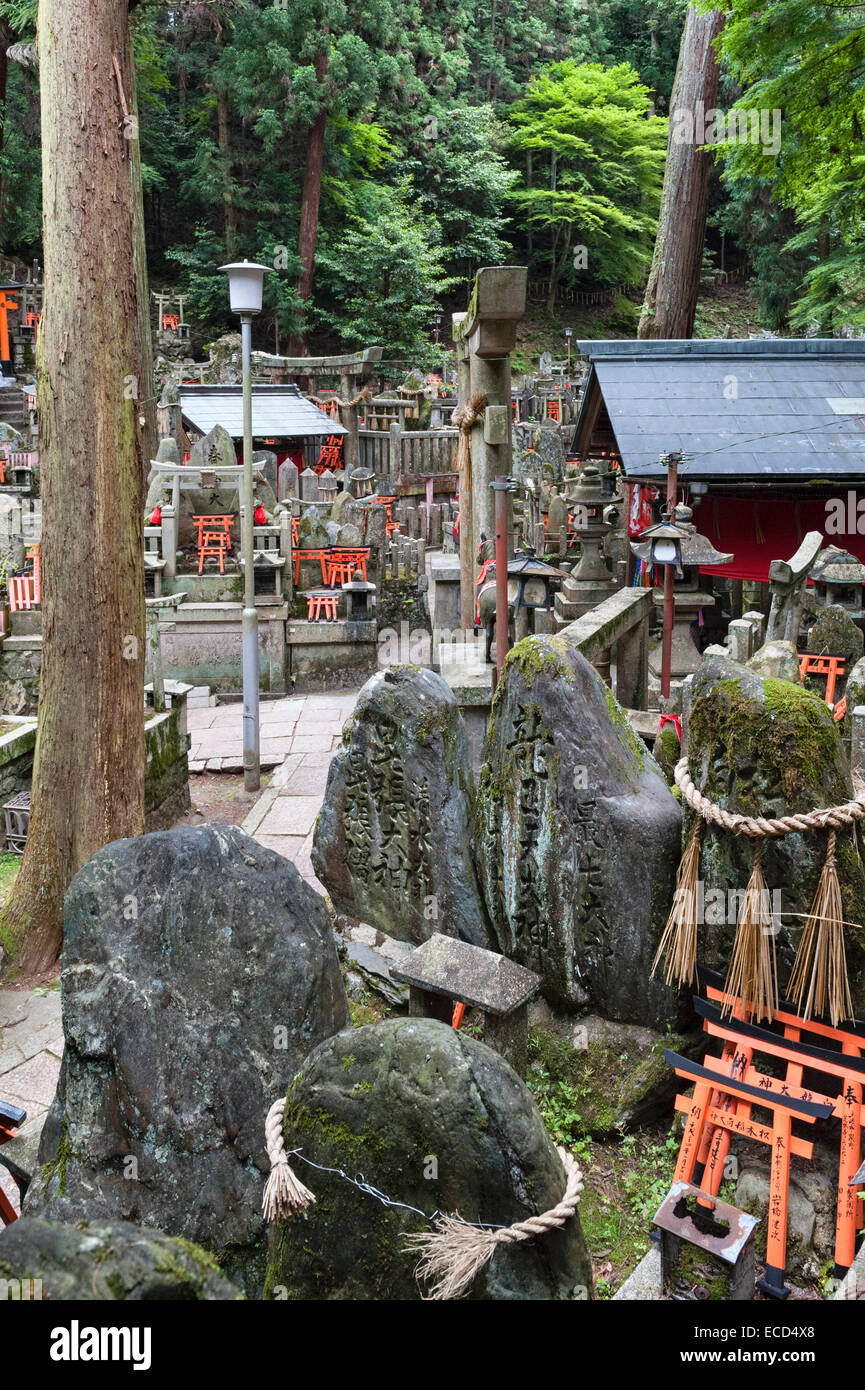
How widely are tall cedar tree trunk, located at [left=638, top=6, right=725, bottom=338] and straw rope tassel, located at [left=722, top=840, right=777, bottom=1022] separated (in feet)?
42.9

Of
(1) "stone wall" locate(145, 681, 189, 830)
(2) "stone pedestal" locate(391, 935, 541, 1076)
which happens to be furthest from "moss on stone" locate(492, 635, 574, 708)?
(1) "stone wall" locate(145, 681, 189, 830)

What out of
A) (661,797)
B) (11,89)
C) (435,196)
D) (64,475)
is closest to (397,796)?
(661,797)

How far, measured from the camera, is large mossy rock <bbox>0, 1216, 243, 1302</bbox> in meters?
1.55

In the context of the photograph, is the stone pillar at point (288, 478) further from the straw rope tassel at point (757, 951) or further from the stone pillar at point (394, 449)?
the straw rope tassel at point (757, 951)

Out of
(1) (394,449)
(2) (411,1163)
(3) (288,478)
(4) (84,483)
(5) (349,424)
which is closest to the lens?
(2) (411,1163)

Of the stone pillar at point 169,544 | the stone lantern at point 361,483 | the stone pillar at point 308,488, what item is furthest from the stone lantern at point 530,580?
the stone lantern at point 361,483

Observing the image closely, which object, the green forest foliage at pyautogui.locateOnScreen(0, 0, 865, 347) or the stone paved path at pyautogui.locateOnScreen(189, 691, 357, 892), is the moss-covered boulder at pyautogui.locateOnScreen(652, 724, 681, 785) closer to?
the stone paved path at pyautogui.locateOnScreen(189, 691, 357, 892)

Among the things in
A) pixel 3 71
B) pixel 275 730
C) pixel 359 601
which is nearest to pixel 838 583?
pixel 275 730

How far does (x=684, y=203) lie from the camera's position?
14336 millimetres

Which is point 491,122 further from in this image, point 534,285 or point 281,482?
point 281,482

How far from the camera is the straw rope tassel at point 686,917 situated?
3566 millimetres

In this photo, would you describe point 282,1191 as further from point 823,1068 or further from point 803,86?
point 803,86

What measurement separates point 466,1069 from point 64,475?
5054mm

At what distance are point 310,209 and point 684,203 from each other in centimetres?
1792
